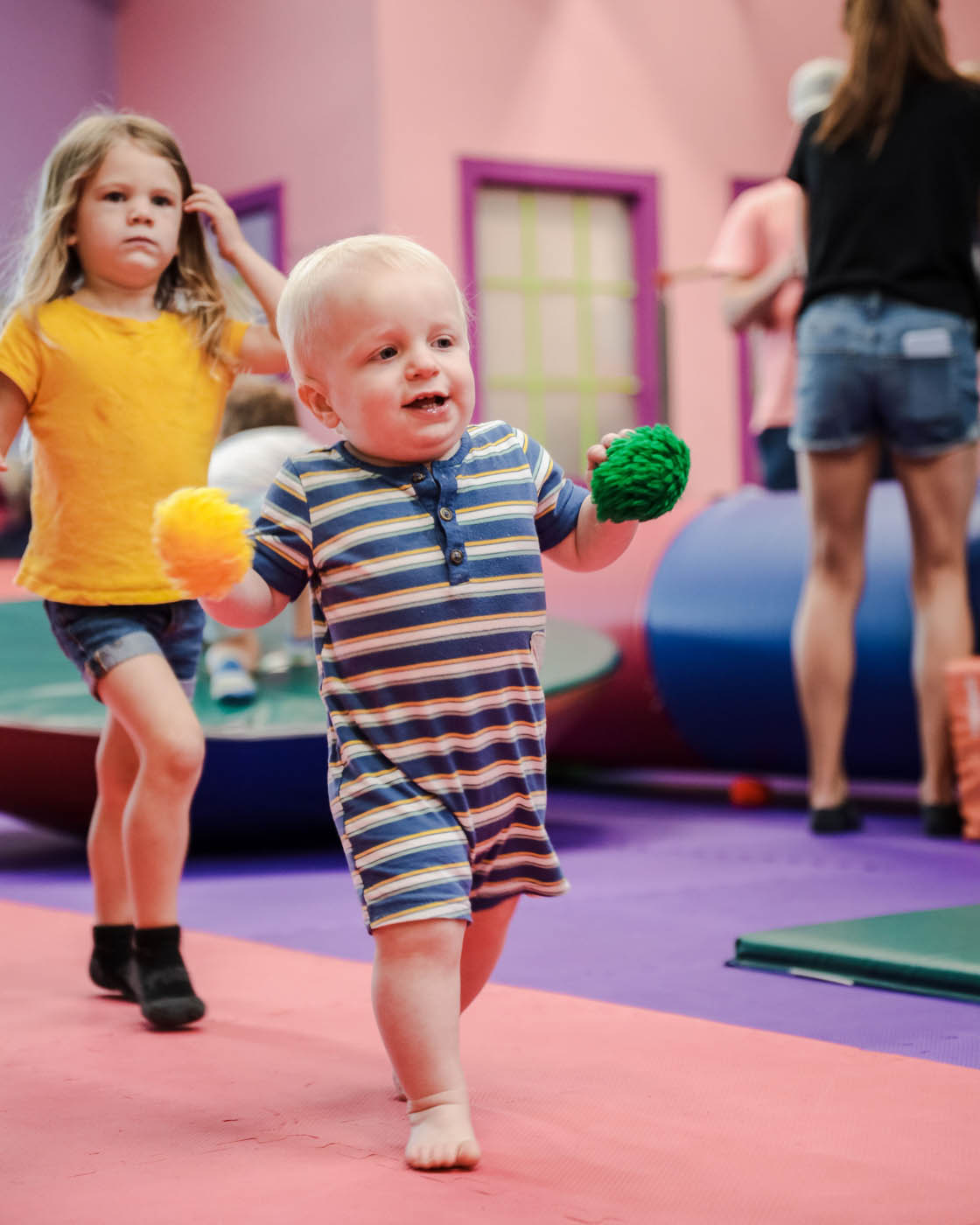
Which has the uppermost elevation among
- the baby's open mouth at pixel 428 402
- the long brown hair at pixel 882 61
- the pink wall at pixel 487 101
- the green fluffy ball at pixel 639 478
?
the pink wall at pixel 487 101

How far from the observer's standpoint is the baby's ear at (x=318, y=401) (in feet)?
5.08

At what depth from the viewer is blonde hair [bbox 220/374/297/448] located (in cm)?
433

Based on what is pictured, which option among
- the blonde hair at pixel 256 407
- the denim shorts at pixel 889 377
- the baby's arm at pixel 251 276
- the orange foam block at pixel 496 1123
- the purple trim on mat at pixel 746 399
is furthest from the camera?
the purple trim on mat at pixel 746 399

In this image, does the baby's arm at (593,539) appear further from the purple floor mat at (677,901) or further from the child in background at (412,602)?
the purple floor mat at (677,901)

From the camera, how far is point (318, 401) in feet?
5.14

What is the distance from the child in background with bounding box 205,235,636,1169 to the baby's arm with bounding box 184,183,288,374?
560 mm

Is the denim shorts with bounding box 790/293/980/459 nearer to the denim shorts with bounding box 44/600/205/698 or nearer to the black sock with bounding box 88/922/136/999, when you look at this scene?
the denim shorts with bounding box 44/600/205/698

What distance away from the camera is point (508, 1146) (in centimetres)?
139

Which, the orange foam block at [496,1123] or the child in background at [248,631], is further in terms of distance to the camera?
the child in background at [248,631]

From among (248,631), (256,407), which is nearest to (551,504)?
(248,631)

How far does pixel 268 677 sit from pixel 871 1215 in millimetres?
2726

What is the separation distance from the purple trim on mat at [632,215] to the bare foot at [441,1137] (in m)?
6.06

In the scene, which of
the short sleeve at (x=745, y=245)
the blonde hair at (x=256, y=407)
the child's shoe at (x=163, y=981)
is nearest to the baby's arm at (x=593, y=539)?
the child's shoe at (x=163, y=981)

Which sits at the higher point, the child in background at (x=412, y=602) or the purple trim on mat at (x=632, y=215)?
the purple trim on mat at (x=632, y=215)
